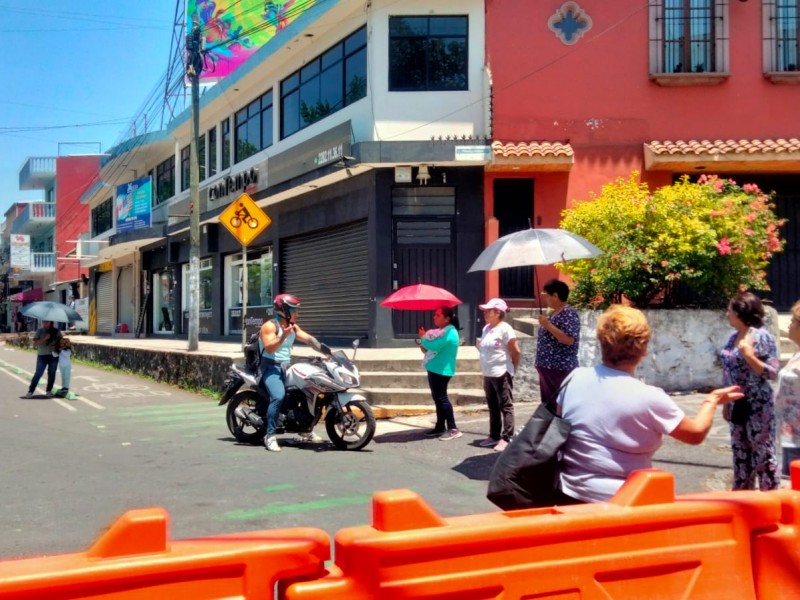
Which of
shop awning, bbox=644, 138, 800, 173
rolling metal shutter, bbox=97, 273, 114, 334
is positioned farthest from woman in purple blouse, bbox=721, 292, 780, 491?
rolling metal shutter, bbox=97, 273, 114, 334

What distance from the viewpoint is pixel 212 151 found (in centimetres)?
2322

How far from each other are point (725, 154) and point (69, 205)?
42.8m

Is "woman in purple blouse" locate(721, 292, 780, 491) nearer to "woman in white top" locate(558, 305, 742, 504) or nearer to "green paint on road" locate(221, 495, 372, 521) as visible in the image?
"woman in white top" locate(558, 305, 742, 504)

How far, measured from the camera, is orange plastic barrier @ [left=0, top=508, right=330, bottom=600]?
2367mm

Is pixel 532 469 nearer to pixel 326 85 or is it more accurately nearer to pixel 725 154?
pixel 725 154

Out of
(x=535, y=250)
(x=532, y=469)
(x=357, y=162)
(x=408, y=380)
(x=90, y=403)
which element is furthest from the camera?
(x=357, y=162)

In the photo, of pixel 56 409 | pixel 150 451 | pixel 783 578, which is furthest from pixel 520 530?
pixel 56 409

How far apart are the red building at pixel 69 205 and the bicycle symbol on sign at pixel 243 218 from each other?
36791 millimetres

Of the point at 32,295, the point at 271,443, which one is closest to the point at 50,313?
Result: the point at 271,443

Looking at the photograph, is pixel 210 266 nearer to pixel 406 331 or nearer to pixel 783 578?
pixel 406 331

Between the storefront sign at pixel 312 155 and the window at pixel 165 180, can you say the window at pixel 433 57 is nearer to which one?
the storefront sign at pixel 312 155

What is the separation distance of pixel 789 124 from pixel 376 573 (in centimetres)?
1488

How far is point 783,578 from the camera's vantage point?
10.8 ft

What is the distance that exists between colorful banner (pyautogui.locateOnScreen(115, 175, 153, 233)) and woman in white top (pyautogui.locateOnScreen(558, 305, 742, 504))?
81.1 feet
